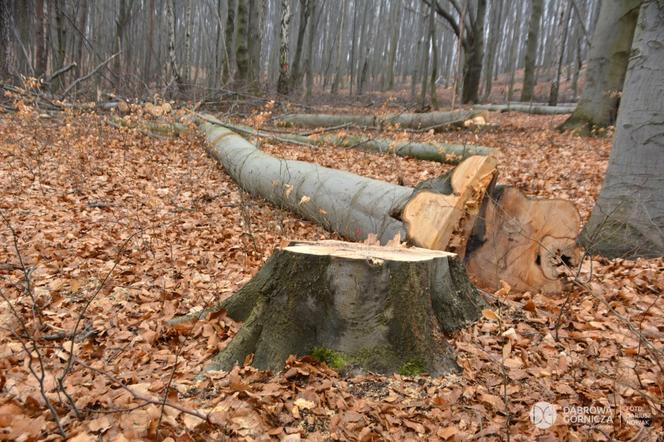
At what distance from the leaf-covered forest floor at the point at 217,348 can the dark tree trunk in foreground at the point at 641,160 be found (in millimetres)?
224

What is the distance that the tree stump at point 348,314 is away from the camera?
7.87ft

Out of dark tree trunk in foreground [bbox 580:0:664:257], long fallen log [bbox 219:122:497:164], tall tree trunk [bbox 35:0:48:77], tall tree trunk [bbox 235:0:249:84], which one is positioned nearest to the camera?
dark tree trunk in foreground [bbox 580:0:664:257]

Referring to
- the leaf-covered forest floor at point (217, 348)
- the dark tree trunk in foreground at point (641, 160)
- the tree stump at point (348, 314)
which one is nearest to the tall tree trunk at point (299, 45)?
the leaf-covered forest floor at point (217, 348)

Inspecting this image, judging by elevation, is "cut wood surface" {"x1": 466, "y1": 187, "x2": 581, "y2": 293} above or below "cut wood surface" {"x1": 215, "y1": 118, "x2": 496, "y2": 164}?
below

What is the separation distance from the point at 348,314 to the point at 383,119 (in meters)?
9.14

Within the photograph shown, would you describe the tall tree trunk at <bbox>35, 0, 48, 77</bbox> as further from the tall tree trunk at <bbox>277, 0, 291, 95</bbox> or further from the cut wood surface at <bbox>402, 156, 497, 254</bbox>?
the cut wood surface at <bbox>402, 156, 497, 254</bbox>

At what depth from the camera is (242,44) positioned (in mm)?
13641

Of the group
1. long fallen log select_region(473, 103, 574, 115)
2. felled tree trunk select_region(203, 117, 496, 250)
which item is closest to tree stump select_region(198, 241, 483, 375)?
felled tree trunk select_region(203, 117, 496, 250)

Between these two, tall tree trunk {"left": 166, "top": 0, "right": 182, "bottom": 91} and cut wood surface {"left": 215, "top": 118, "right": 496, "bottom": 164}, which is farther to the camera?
tall tree trunk {"left": 166, "top": 0, "right": 182, "bottom": 91}

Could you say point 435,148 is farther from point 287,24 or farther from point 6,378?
point 287,24

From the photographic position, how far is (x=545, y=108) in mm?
15203

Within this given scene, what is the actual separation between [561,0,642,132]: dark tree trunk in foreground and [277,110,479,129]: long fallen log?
93.6 inches

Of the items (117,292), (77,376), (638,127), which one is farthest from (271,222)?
(638,127)

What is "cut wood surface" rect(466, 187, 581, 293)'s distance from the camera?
3.39 metres
